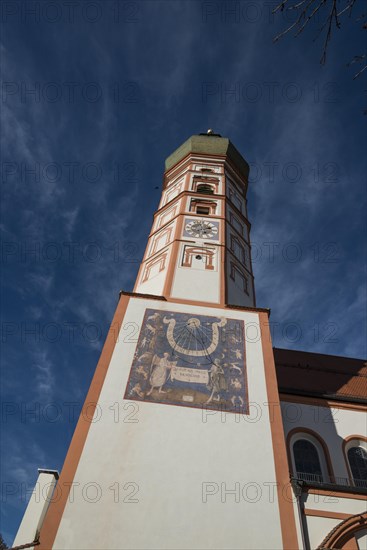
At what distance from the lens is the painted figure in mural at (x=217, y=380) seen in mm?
9731

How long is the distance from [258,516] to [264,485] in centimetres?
62

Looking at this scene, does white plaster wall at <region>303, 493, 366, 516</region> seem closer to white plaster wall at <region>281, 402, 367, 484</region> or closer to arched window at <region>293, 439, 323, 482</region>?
arched window at <region>293, 439, 323, 482</region>

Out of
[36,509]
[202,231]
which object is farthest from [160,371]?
[202,231]

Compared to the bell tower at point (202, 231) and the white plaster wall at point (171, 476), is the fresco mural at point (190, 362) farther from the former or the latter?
the bell tower at point (202, 231)

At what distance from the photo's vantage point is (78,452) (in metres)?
8.27

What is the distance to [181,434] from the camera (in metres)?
8.80

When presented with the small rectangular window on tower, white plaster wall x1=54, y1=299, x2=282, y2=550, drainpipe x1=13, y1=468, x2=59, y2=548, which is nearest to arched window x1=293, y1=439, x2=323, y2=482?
white plaster wall x1=54, y1=299, x2=282, y2=550

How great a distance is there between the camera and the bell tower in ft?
44.1

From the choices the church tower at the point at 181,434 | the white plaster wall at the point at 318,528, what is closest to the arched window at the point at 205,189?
the church tower at the point at 181,434

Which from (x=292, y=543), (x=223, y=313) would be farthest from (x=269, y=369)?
(x=292, y=543)

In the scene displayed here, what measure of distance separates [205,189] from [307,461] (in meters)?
12.7

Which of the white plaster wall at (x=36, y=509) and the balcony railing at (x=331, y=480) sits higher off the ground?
the balcony railing at (x=331, y=480)

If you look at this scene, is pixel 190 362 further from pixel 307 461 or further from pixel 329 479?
pixel 329 479

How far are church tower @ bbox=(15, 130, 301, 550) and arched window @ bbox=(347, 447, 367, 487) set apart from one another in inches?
136
